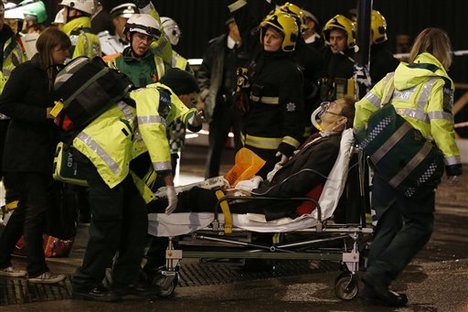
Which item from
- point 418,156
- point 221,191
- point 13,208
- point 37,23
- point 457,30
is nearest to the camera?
point 418,156

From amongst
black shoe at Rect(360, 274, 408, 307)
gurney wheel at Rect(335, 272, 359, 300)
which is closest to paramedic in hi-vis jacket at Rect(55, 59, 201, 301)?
gurney wheel at Rect(335, 272, 359, 300)

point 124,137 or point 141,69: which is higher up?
point 141,69

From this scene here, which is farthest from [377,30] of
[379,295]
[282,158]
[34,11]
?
[34,11]

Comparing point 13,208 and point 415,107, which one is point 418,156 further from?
point 13,208

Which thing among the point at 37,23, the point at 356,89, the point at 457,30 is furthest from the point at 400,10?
the point at 356,89

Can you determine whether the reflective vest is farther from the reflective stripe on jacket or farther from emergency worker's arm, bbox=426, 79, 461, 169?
emergency worker's arm, bbox=426, 79, 461, 169

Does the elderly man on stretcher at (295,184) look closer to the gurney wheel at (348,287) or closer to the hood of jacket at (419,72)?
the gurney wheel at (348,287)

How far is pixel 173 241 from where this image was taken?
8781 millimetres

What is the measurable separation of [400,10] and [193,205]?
1081 centimetres

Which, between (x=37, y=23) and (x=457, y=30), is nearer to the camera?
(x=37, y=23)

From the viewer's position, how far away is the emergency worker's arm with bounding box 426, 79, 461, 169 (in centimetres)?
839

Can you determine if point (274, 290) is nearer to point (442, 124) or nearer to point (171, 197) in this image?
point (171, 197)

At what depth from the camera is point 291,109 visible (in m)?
10.1

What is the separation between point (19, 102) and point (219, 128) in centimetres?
459
